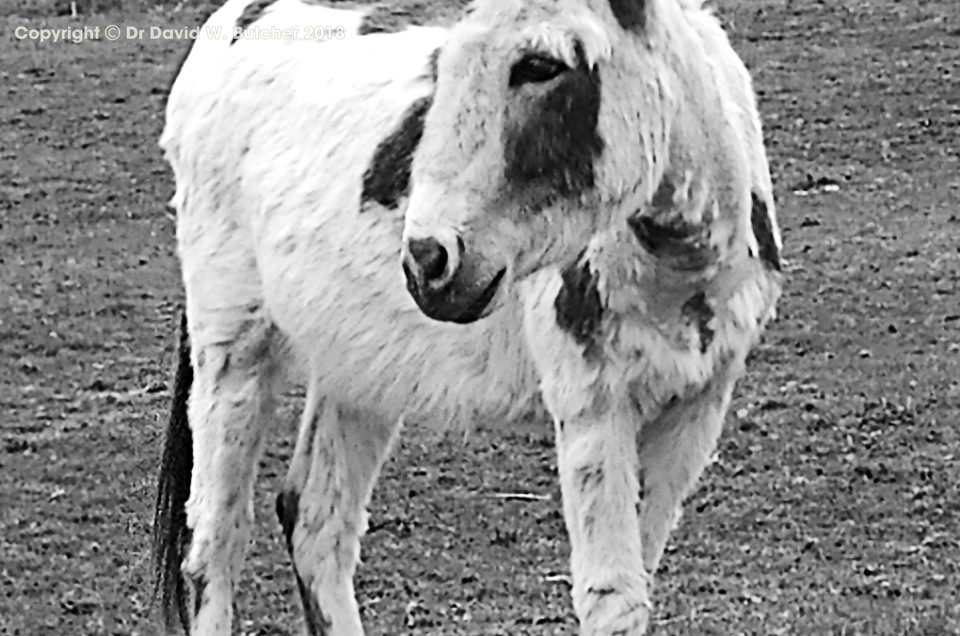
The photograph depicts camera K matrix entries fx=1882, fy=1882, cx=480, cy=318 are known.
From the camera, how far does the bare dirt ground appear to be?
218 inches

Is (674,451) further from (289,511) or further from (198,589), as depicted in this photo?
(198,589)

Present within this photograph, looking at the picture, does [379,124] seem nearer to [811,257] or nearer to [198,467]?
[198,467]

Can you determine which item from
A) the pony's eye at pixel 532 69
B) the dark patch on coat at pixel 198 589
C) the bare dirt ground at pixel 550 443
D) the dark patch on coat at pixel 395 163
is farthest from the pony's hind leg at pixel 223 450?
the pony's eye at pixel 532 69

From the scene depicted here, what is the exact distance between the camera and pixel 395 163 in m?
4.36

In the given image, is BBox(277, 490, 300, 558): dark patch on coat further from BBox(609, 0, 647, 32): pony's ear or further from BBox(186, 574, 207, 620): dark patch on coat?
BBox(609, 0, 647, 32): pony's ear

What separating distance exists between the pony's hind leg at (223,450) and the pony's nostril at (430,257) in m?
1.56

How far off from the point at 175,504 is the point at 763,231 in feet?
6.23

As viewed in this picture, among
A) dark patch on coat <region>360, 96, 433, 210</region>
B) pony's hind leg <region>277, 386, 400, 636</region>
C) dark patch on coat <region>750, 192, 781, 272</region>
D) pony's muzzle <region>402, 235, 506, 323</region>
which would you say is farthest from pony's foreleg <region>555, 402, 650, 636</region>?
pony's hind leg <region>277, 386, 400, 636</region>

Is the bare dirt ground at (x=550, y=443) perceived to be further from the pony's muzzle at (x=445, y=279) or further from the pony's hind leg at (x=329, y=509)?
the pony's muzzle at (x=445, y=279)

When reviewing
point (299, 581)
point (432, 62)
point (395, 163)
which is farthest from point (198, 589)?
point (432, 62)

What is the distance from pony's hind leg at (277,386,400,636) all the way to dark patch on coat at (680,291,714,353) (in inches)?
51.3

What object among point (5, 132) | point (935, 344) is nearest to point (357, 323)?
point (935, 344)

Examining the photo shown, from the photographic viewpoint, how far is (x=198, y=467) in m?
4.95

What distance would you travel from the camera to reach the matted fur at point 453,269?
347cm
